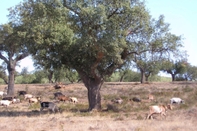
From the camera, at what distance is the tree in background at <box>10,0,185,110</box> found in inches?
872

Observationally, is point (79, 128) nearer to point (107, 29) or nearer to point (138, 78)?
point (107, 29)

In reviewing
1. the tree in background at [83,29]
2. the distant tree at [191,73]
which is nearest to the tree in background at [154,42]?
the tree in background at [83,29]

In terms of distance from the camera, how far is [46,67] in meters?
24.4

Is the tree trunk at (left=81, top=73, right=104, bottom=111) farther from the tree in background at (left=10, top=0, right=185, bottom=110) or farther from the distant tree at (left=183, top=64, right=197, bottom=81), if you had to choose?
the distant tree at (left=183, top=64, right=197, bottom=81)

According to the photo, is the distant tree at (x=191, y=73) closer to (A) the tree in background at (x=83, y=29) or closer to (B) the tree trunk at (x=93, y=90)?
(B) the tree trunk at (x=93, y=90)

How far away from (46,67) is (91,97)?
13.7 ft

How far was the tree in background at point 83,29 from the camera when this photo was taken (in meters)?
22.2

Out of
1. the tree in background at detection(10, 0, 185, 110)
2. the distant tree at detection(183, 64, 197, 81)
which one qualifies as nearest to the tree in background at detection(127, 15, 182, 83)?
the tree in background at detection(10, 0, 185, 110)

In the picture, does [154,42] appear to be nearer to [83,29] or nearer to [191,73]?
[83,29]

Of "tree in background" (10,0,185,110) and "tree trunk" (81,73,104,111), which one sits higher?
"tree in background" (10,0,185,110)

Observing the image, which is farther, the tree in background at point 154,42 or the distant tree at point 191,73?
the distant tree at point 191,73

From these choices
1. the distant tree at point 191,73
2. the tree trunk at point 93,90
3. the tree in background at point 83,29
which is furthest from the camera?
the distant tree at point 191,73

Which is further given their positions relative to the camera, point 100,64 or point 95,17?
point 100,64

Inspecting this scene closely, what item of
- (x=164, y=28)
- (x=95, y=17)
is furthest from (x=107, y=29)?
(x=164, y=28)
